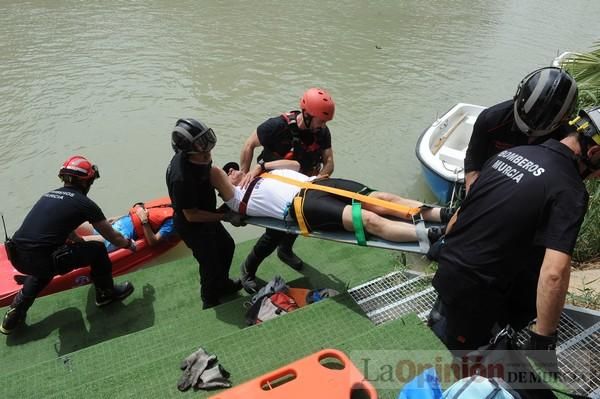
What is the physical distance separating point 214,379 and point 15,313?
237 centimetres

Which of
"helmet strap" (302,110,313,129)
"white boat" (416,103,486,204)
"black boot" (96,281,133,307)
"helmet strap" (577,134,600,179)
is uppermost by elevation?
"helmet strap" (577,134,600,179)

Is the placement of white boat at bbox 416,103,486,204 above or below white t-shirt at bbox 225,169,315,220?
below

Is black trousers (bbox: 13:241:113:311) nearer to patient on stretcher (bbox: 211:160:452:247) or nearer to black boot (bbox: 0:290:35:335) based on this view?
black boot (bbox: 0:290:35:335)

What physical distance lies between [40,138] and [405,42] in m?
11.8

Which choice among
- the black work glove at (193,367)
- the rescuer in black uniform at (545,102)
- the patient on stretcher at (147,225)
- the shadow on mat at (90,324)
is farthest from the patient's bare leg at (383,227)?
the patient on stretcher at (147,225)

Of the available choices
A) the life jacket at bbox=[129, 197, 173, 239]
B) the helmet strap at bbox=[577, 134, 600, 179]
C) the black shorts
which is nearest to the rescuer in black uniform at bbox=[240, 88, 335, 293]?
the black shorts

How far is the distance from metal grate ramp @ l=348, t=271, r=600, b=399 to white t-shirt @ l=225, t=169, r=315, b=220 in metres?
0.92

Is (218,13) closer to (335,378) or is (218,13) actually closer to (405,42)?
(405,42)

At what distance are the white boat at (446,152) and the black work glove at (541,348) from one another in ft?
12.3

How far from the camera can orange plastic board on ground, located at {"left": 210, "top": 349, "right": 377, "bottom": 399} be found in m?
2.43

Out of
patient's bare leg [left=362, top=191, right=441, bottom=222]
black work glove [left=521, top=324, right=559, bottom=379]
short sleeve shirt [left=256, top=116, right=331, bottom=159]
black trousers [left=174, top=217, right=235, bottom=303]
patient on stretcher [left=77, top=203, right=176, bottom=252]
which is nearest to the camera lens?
black work glove [left=521, top=324, right=559, bottom=379]

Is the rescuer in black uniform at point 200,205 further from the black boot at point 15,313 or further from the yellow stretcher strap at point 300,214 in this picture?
A: the black boot at point 15,313

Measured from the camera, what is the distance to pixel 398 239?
3.40m

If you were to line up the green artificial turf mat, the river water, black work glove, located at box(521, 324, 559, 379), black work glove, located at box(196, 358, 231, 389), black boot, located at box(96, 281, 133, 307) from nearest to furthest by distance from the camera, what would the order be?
black work glove, located at box(521, 324, 559, 379)
black work glove, located at box(196, 358, 231, 389)
the green artificial turf mat
black boot, located at box(96, 281, 133, 307)
the river water
